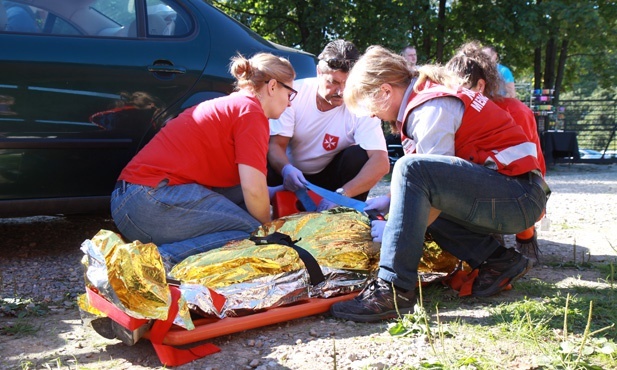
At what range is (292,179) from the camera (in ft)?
11.4

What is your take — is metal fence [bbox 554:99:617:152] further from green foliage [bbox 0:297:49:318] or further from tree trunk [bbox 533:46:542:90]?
green foliage [bbox 0:297:49:318]

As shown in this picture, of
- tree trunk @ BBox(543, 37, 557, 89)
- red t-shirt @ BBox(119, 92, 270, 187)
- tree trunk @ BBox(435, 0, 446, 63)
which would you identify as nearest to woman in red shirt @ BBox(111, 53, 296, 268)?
red t-shirt @ BBox(119, 92, 270, 187)

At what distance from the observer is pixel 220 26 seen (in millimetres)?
3854

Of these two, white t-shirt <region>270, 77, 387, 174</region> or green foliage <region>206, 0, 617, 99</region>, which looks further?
green foliage <region>206, 0, 617, 99</region>

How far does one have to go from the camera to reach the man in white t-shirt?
12.1ft

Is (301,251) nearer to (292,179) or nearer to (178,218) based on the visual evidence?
(178,218)

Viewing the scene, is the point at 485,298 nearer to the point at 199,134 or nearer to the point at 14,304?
the point at 199,134

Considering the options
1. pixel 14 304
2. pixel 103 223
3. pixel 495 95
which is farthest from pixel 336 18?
pixel 14 304

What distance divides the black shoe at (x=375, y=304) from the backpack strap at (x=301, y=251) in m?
0.16

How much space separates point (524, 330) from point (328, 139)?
1.89m

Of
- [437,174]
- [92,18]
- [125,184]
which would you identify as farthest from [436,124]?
[92,18]

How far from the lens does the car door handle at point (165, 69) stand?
142 inches

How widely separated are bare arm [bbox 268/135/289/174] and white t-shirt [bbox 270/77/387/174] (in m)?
0.04

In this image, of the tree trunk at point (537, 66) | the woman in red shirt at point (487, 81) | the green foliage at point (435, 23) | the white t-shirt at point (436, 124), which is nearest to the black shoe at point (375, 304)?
the white t-shirt at point (436, 124)
